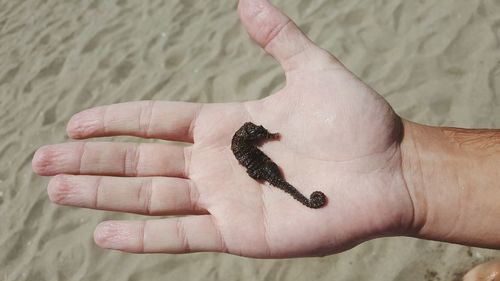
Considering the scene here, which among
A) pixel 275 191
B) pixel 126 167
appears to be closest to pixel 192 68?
pixel 126 167

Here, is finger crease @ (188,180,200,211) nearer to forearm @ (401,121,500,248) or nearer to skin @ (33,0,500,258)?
skin @ (33,0,500,258)

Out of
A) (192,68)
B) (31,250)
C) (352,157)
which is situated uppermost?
(352,157)

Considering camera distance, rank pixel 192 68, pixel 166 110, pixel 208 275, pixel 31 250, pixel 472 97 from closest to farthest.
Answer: pixel 166 110
pixel 208 275
pixel 472 97
pixel 31 250
pixel 192 68

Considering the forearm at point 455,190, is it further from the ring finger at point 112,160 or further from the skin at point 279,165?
the ring finger at point 112,160

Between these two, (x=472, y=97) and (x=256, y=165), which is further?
(x=472, y=97)

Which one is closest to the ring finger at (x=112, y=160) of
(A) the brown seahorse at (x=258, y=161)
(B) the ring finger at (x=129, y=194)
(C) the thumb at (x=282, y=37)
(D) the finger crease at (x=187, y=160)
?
(D) the finger crease at (x=187, y=160)

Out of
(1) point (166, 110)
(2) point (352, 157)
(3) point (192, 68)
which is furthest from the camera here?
(3) point (192, 68)

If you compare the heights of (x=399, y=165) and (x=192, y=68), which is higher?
(x=399, y=165)

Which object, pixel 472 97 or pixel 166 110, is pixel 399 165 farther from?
pixel 472 97
